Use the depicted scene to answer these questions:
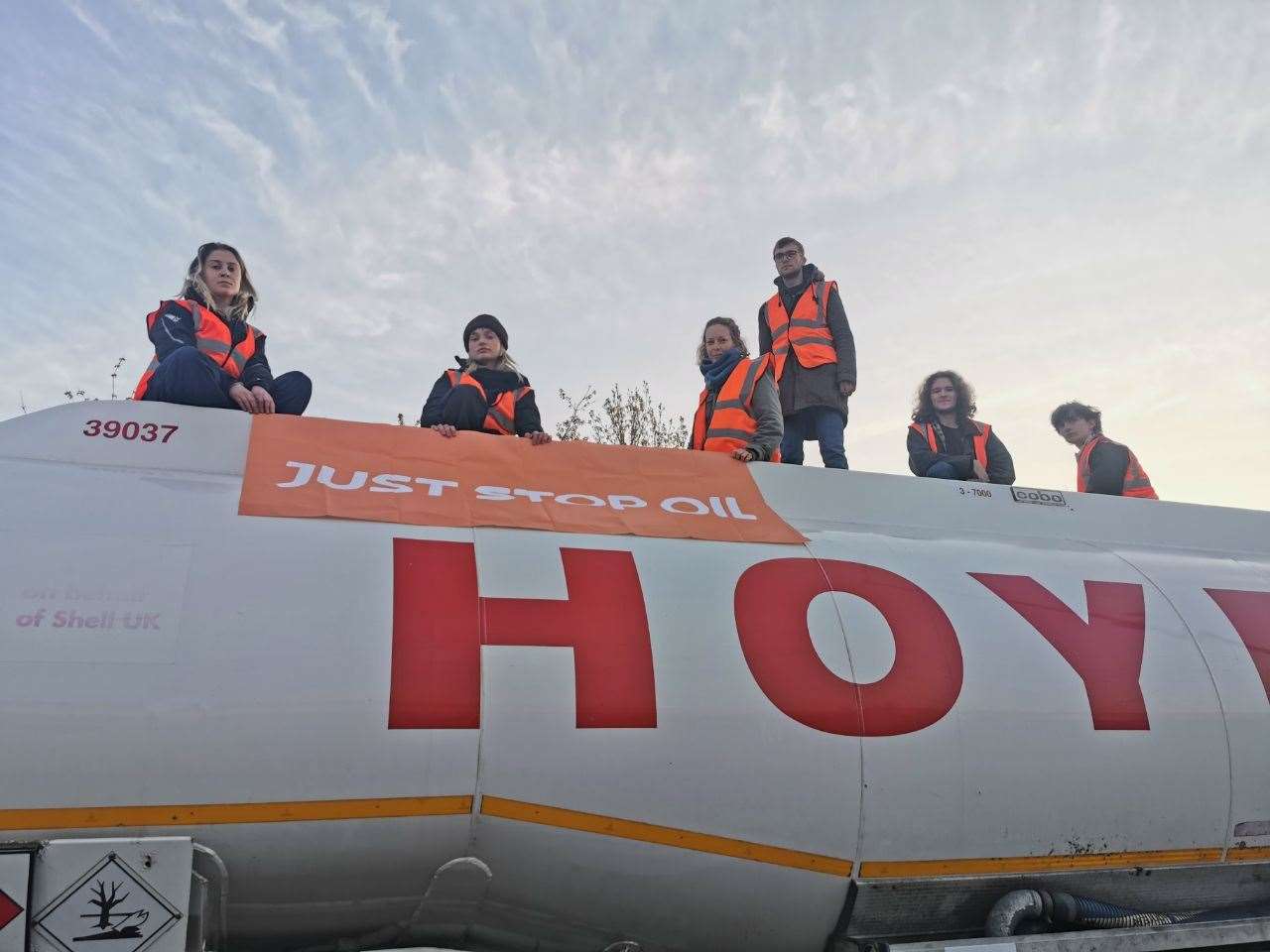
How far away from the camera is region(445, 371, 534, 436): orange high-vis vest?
16.6 feet

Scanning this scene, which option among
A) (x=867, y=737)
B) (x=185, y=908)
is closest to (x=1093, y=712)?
(x=867, y=737)

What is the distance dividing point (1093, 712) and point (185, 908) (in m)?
3.53

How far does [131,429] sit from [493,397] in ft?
6.26

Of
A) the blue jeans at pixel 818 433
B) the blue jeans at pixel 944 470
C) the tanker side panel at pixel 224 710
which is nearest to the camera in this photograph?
the tanker side panel at pixel 224 710

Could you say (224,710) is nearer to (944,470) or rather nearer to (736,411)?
(736,411)

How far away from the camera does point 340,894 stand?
312 cm

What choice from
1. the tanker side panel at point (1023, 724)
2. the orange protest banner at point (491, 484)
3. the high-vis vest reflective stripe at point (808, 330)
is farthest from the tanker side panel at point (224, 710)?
the high-vis vest reflective stripe at point (808, 330)

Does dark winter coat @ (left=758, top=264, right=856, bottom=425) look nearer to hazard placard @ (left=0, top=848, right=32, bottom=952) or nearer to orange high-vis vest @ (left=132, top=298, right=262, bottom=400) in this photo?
orange high-vis vest @ (left=132, top=298, right=262, bottom=400)

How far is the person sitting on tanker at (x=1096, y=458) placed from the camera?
22.7ft

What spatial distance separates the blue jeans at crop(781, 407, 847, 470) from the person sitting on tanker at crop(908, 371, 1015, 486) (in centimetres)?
54

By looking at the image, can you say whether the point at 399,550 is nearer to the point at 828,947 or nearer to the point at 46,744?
the point at 46,744

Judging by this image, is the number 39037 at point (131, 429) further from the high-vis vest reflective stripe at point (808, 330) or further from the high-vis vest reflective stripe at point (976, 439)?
the high-vis vest reflective stripe at point (976, 439)

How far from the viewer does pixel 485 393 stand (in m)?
5.19

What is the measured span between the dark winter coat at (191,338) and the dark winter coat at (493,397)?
0.86 metres
